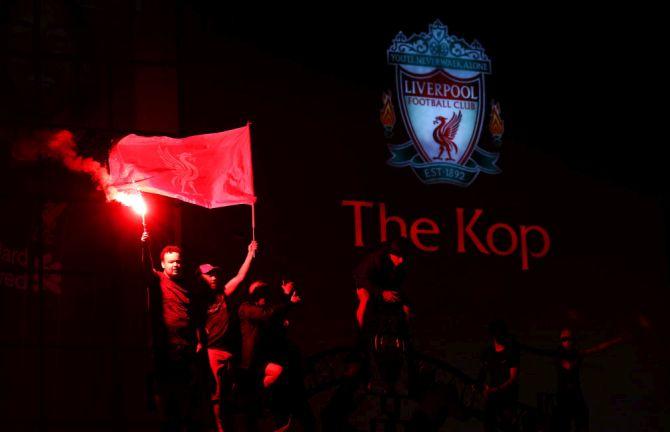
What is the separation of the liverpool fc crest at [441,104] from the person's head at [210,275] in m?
5.41

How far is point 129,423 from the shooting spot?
17.2 metres

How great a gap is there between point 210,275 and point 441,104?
6.35 m

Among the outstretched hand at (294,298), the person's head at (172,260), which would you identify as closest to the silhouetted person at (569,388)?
the outstretched hand at (294,298)

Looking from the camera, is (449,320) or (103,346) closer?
(103,346)

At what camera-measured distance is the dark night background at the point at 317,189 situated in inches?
684

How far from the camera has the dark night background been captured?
17375 millimetres

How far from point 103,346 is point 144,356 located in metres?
0.52

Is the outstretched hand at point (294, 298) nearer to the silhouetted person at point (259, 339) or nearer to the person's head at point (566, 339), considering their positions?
the silhouetted person at point (259, 339)

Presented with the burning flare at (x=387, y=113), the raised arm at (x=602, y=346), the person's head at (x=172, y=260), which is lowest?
the raised arm at (x=602, y=346)

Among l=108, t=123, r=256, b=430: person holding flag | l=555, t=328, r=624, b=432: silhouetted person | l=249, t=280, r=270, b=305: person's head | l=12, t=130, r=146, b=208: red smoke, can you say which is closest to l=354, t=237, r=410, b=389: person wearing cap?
l=249, t=280, r=270, b=305: person's head

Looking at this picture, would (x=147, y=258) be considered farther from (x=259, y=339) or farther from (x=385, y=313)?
(x=385, y=313)

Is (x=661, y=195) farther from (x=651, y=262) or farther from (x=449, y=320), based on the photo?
(x=449, y=320)

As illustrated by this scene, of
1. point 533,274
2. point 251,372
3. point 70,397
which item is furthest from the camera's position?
point 533,274

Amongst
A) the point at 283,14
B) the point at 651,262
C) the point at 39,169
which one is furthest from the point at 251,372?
the point at 651,262
